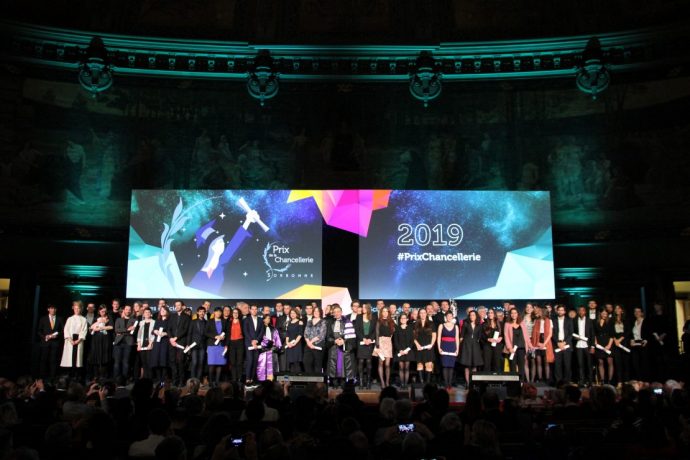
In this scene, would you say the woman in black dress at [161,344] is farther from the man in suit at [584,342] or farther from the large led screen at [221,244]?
the man in suit at [584,342]

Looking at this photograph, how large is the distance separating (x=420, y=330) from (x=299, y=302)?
347 centimetres

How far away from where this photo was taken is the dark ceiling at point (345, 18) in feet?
57.7

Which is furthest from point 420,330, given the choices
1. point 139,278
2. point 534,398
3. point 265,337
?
point 139,278

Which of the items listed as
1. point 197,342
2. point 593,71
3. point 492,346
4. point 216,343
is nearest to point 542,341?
point 492,346

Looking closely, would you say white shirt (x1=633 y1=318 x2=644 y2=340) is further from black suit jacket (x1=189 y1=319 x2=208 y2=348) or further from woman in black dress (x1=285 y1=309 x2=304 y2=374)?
black suit jacket (x1=189 y1=319 x2=208 y2=348)

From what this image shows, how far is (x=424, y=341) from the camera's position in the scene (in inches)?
530

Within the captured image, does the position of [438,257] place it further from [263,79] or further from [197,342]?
[263,79]

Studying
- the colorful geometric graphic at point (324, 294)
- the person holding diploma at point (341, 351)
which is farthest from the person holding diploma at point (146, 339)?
the person holding diploma at point (341, 351)

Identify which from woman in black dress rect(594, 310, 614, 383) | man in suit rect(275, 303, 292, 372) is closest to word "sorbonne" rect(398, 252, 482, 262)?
woman in black dress rect(594, 310, 614, 383)

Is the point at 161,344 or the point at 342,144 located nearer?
the point at 161,344

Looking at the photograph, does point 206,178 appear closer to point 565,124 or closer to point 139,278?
point 139,278

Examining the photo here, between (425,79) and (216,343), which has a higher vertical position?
(425,79)

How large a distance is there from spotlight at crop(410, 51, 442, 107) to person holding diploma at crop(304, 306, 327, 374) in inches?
286

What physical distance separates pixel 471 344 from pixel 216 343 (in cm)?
524
